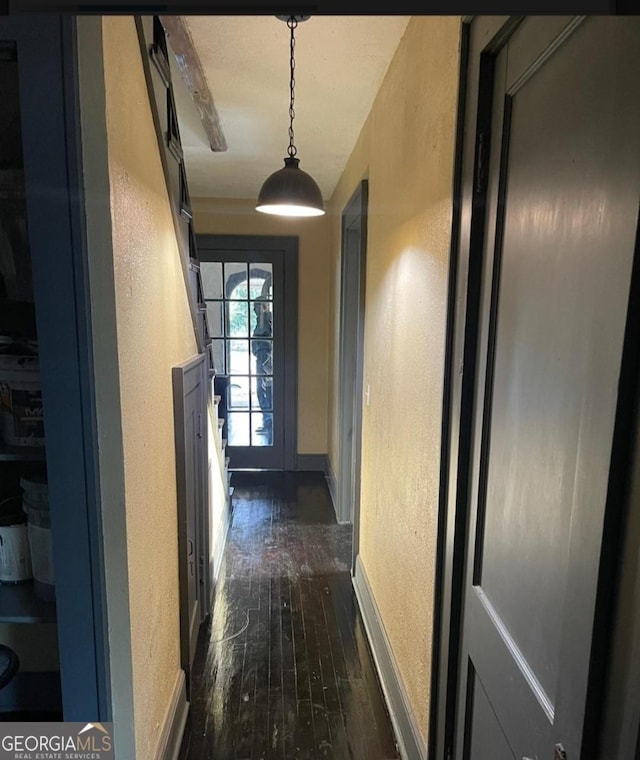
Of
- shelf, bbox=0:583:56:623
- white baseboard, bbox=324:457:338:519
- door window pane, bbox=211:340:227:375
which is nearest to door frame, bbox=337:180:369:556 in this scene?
white baseboard, bbox=324:457:338:519

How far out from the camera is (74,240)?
37.9 inches

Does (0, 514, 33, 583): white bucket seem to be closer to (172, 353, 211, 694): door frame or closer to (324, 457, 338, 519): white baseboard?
(172, 353, 211, 694): door frame

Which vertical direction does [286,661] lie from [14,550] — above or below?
below

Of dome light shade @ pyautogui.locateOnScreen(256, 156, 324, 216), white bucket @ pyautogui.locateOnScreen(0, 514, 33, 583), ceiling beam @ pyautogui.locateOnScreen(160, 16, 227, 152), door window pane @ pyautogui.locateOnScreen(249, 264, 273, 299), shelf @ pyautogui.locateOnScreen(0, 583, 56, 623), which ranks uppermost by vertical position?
ceiling beam @ pyautogui.locateOnScreen(160, 16, 227, 152)

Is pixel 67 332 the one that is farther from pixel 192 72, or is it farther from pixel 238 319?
pixel 238 319

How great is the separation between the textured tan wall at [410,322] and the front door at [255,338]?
226cm

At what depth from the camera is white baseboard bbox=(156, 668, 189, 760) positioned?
1.54 meters

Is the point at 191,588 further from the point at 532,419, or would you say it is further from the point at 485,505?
the point at 532,419

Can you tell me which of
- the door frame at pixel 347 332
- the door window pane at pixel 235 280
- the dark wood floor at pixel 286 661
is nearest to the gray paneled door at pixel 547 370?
the dark wood floor at pixel 286 661

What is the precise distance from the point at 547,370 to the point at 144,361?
1004 mm

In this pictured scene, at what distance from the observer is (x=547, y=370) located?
0.83 meters

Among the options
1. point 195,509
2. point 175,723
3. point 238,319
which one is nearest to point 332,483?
point 238,319

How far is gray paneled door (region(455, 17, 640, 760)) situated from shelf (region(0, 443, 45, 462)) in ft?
3.37

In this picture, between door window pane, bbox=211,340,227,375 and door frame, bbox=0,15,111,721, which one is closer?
door frame, bbox=0,15,111,721
